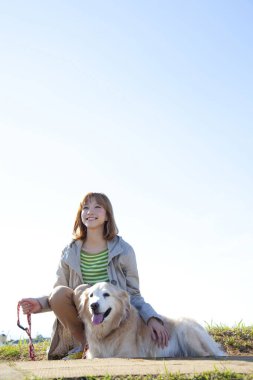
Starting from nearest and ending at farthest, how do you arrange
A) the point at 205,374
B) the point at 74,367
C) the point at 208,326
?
1. the point at 205,374
2. the point at 74,367
3. the point at 208,326

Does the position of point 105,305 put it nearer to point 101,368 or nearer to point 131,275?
point 131,275

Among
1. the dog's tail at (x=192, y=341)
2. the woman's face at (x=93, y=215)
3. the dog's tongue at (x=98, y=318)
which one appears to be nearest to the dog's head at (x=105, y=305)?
the dog's tongue at (x=98, y=318)

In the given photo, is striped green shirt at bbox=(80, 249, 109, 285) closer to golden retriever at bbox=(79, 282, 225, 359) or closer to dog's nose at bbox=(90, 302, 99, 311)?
golden retriever at bbox=(79, 282, 225, 359)

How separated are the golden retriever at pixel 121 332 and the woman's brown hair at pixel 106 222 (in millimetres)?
857

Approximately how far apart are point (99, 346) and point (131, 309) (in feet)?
1.50

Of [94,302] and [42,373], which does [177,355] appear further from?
[42,373]

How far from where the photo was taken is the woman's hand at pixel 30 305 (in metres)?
5.56

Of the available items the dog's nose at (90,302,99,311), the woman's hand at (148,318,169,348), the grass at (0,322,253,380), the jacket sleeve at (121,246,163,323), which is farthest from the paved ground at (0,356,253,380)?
the grass at (0,322,253,380)

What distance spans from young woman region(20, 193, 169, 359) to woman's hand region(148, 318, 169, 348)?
32cm

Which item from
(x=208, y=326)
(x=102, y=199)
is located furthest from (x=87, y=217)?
(x=208, y=326)

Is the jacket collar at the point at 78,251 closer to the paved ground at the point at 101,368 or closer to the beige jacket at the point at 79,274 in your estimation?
the beige jacket at the point at 79,274

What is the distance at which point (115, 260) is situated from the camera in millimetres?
5734

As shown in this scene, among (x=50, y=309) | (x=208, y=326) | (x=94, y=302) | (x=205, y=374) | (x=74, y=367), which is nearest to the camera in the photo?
(x=205, y=374)

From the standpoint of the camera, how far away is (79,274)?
18.7ft
